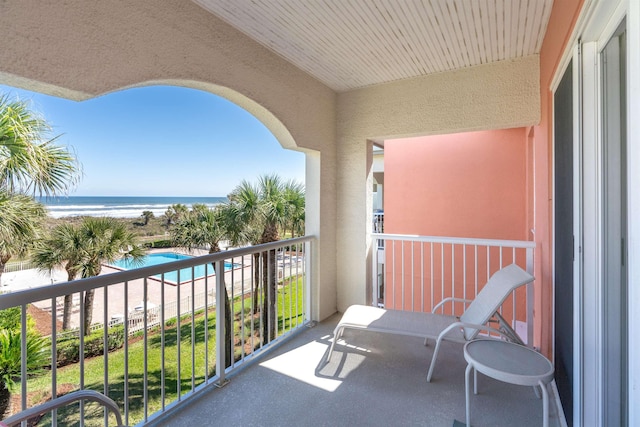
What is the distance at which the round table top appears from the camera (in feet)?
5.70

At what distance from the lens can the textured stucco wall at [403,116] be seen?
3.34 meters

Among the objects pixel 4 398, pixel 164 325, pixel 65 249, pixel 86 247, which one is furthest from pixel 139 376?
pixel 164 325

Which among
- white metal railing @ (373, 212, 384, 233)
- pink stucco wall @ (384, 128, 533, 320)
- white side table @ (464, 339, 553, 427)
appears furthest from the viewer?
white metal railing @ (373, 212, 384, 233)

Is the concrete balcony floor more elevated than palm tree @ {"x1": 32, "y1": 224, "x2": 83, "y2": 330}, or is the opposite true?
palm tree @ {"x1": 32, "y1": 224, "x2": 83, "y2": 330}

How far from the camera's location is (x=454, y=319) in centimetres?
301

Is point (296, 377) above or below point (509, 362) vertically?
below

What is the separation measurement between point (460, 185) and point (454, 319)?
377cm

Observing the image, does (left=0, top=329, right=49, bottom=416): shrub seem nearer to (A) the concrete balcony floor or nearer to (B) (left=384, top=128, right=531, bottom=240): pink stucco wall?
(A) the concrete balcony floor

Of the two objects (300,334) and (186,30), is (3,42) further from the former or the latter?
(300,334)

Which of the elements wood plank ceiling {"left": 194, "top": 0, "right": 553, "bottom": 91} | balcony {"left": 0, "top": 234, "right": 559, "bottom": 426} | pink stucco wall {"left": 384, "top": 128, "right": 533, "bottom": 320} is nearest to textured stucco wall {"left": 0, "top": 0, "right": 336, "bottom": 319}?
wood plank ceiling {"left": 194, "top": 0, "right": 553, "bottom": 91}

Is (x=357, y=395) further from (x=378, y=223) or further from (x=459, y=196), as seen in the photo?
(x=378, y=223)

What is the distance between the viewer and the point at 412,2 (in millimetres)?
2410

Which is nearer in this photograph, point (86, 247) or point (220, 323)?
point (220, 323)

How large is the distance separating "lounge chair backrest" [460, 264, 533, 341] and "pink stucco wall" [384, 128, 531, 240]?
10.8ft
